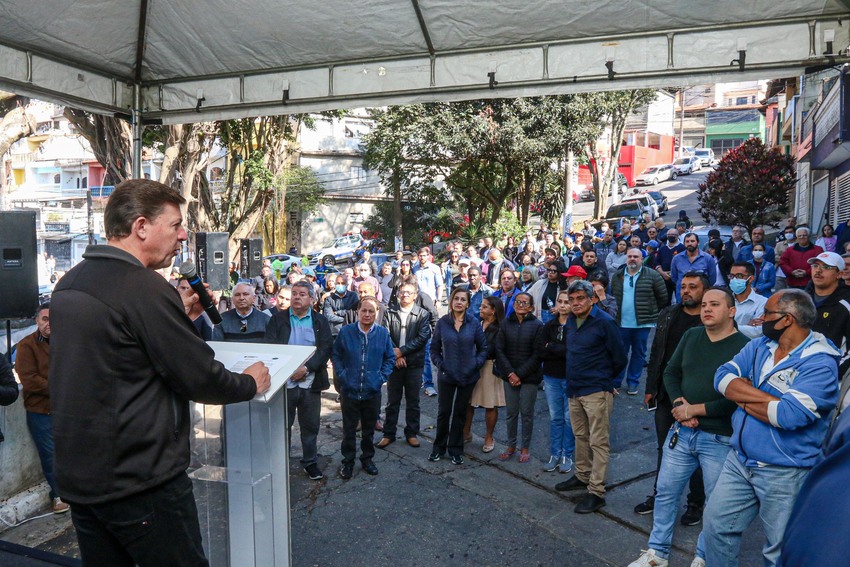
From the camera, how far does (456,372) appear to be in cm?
678

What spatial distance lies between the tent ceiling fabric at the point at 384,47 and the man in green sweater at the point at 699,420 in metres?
1.75

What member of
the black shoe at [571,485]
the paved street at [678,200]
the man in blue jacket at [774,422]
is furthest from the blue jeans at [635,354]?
the paved street at [678,200]

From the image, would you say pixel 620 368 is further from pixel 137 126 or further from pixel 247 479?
pixel 137 126

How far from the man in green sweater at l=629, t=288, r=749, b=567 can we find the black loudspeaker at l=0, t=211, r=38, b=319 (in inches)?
225

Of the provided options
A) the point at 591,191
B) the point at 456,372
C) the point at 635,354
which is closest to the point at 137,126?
the point at 456,372

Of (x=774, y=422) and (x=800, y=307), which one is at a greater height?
(x=800, y=307)

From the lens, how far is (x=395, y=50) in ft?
17.3

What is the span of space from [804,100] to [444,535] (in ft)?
12.9

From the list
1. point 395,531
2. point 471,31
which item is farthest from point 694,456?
point 471,31

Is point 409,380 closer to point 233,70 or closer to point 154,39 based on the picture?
point 233,70

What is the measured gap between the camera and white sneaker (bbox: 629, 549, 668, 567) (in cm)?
437

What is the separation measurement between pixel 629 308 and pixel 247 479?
666 cm

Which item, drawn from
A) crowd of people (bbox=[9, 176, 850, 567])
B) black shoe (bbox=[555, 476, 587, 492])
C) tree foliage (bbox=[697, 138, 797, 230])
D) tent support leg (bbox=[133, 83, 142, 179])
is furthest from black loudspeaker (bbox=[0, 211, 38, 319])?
tree foliage (bbox=[697, 138, 797, 230])

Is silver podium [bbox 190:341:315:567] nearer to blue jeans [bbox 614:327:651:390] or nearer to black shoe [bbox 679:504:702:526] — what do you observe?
black shoe [bbox 679:504:702:526]
